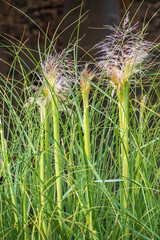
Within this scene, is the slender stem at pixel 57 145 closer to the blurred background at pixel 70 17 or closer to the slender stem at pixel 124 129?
the slender stem at pixel 124 129

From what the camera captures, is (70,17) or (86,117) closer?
(86,117)

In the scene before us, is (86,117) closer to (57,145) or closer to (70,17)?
(57,145)

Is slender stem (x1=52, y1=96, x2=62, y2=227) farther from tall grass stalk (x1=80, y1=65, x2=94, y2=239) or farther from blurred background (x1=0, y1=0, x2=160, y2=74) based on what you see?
blurred background (x1=0, y1=0, x2=160, y2=74)

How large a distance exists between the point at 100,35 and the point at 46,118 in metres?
1.32

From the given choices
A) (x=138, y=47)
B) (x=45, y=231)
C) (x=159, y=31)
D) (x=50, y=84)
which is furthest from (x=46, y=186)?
(x=159, y=31)

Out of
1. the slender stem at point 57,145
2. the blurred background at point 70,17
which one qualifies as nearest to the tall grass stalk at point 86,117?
the slender stem at point 57,145

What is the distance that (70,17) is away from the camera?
2170 millimetres

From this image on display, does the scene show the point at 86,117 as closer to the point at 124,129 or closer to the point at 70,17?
the point at 124,129

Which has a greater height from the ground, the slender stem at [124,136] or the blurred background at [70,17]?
the blurred background at [70,17]

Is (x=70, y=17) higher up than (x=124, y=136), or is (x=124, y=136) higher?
(x=70, y=17)

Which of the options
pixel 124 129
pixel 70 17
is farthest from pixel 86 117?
pixel 70 17

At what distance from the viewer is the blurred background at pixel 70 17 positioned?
6.73ft

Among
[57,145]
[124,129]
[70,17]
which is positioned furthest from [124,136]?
[70,17]

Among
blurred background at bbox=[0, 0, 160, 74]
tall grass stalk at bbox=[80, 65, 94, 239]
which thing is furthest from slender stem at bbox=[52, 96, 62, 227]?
blurred background at bbox=[0, 0, 160, 74]
